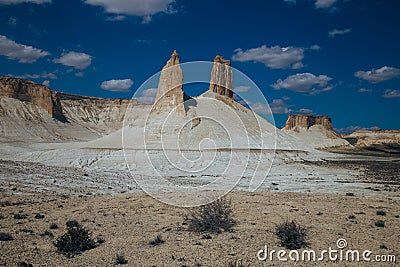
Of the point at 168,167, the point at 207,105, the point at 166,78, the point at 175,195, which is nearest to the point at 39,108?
the point at 166,78

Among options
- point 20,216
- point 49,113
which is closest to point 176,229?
point 20,216

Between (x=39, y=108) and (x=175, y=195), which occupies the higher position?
(x=39, y=108)

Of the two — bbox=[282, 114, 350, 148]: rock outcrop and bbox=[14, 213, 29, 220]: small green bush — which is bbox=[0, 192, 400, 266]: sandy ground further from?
bbox=[282, 114, 350, 148]: rock outcrop

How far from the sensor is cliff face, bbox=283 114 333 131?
597ft

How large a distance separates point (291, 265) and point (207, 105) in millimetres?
76178

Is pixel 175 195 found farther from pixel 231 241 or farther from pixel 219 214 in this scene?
pixel 231 241

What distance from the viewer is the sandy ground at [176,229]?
30.6ft

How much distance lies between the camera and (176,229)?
42.1 ft

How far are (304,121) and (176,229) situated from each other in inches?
7077

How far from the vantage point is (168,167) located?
156 ft

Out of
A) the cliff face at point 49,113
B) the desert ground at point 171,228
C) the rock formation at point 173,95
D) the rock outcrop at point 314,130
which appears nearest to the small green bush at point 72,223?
the desert ground at point 171,228

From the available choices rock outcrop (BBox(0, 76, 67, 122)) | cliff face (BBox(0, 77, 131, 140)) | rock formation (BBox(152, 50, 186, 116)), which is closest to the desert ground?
rock formation (BBox(152, 50, 186, 116))

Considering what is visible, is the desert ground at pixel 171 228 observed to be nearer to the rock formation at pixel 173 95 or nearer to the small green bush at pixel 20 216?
the small green bush at pixel 20 216

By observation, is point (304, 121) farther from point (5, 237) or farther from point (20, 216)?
point (5, 237)
